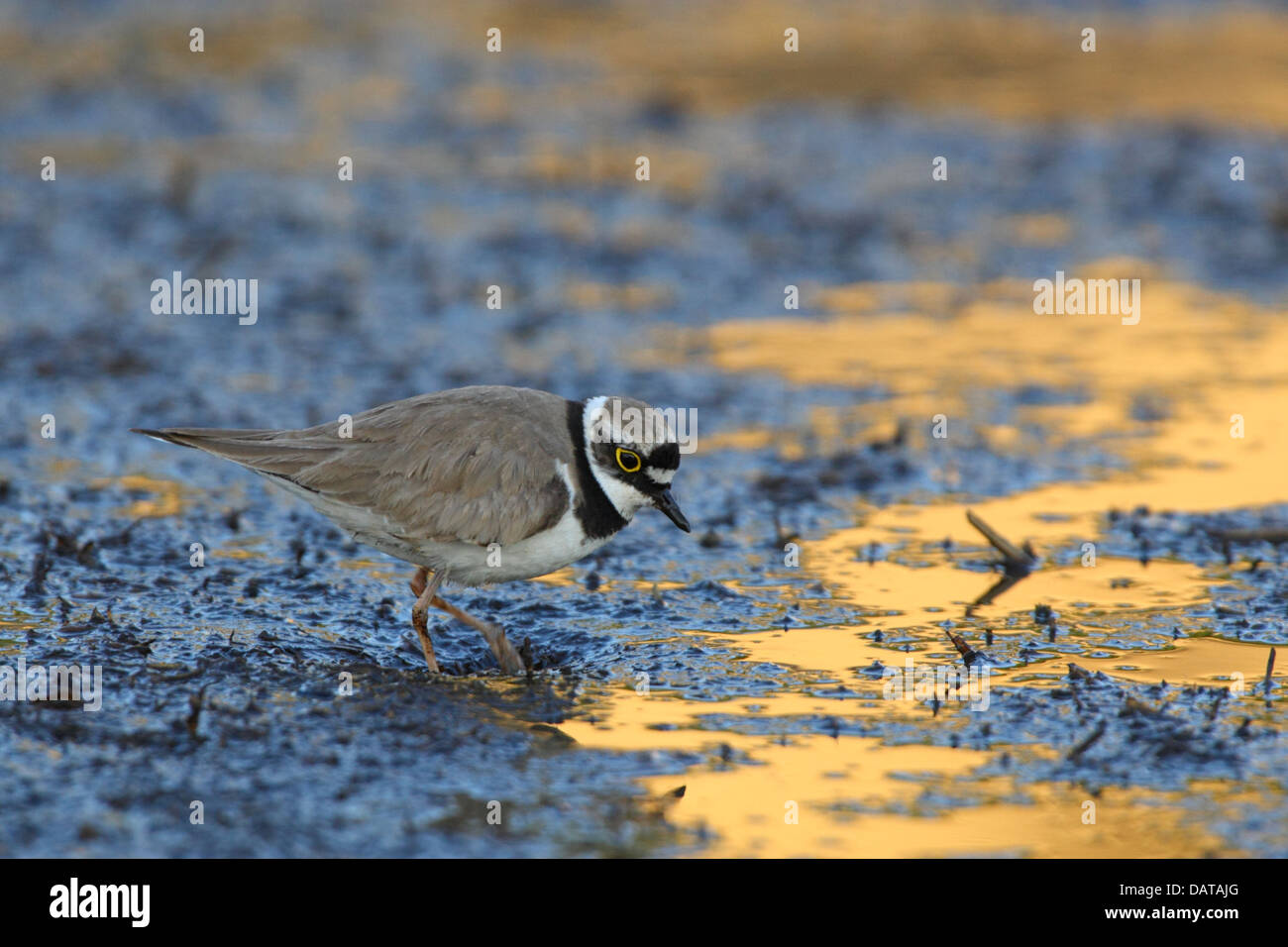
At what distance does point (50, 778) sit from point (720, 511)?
4.22m

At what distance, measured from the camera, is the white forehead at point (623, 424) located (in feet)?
22.0

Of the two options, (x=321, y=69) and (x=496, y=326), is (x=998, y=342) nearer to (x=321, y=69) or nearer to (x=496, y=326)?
(x=496, y=326)

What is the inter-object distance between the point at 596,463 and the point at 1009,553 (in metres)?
2.39

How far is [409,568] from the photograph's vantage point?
8.03m

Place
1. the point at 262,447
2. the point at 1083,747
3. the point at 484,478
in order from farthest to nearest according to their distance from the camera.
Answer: the point at 262,447 < the point at 484,478 < the point at 1083,747

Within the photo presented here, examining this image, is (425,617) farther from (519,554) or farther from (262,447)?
(262,447)

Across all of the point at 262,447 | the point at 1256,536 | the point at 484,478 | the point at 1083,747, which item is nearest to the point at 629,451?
the point at 484,478

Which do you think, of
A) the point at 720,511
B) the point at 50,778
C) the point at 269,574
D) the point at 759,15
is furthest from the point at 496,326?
the point at 759,15

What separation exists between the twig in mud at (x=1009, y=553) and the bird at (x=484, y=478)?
1876 millimetres

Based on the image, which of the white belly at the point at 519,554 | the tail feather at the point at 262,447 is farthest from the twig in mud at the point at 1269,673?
the tail feather at the point at 262,447

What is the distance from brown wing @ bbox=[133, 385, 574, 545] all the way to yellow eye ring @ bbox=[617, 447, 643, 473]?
224 millimetres

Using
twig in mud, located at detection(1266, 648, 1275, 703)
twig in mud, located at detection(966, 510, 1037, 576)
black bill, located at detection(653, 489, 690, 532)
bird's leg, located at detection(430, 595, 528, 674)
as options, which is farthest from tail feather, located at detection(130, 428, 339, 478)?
twig in mud, located at detection(1266, 648, 1275, 703)

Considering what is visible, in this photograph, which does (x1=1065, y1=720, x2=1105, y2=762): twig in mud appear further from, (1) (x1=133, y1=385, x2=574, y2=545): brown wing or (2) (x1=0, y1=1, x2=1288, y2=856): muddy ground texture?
(1) (x1=133, y1=385, x2=574, y2=545): brown wing

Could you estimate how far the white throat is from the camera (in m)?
6.77
